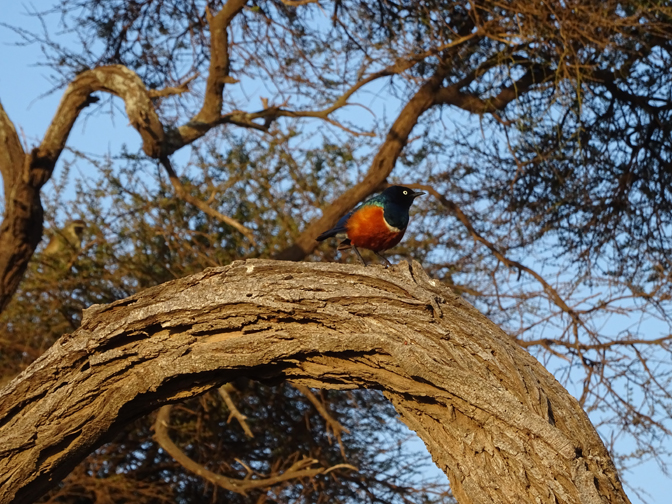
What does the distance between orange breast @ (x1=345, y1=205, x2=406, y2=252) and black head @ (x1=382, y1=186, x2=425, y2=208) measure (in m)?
0.21

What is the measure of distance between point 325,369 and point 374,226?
5.26 feet

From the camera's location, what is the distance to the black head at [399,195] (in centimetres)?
459

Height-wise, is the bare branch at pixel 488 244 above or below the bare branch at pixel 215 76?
below

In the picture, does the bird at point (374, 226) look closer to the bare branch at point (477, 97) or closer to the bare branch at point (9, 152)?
the bare branch at point (477, 97)

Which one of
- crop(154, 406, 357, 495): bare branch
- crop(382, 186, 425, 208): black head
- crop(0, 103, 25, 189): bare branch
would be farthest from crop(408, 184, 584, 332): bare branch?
crop(0, 103, 25, 189): bare branch

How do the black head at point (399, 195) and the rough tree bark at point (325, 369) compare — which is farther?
the black head at point (399, 195)

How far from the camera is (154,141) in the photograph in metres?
5.92

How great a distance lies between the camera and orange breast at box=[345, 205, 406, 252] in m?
4.30

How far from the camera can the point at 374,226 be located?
169 inches

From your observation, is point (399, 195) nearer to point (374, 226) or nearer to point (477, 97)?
point (374, 226)

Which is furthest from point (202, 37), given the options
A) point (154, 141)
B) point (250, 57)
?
point (154, 141)

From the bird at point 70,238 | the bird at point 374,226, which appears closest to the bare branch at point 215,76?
the bird at point 70,238

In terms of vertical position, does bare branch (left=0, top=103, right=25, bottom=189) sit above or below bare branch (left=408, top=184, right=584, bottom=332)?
below

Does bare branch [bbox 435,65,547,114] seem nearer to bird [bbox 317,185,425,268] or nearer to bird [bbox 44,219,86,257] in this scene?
bird [bbox 317,185,425,268]
